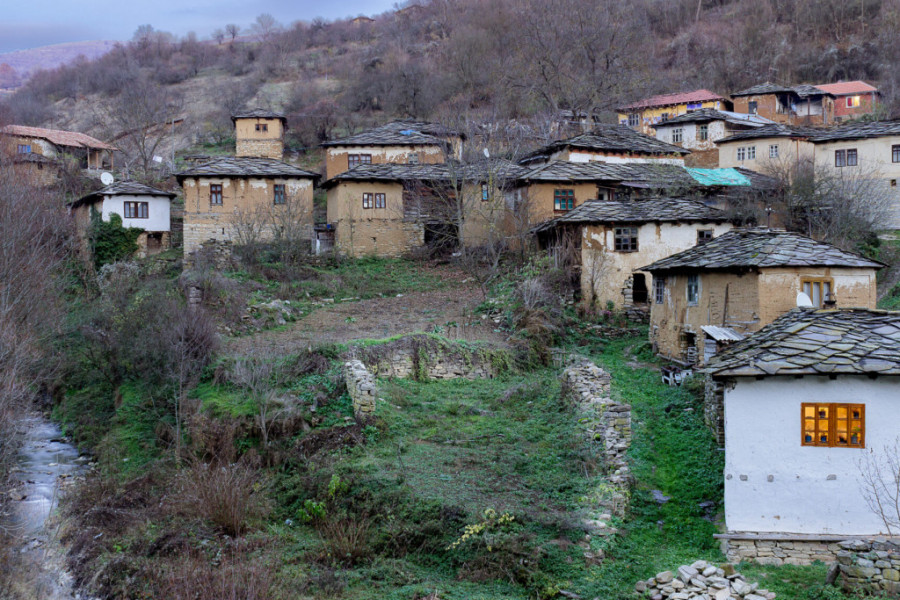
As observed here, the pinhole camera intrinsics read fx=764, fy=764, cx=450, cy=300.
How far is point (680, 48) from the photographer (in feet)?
237

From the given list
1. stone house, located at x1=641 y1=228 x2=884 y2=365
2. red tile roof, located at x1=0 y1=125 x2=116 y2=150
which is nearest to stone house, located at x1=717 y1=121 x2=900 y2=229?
stone house, located at x1=641 y1=228 x2=884 y2=365

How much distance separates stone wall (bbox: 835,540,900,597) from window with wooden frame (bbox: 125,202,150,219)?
31492mm

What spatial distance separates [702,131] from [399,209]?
65.1 ft

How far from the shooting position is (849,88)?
53531mm

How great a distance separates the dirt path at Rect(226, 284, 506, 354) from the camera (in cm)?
2027

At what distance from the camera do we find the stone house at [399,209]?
104 feet

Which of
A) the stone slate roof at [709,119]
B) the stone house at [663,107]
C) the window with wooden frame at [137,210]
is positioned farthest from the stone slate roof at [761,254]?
the stone house at [663,107]

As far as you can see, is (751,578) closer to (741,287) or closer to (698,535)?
(698,535)

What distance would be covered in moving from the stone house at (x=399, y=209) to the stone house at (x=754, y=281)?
520 inches

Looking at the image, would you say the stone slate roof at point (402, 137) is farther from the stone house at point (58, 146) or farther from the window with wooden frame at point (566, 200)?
the stone house at point (58, 146)

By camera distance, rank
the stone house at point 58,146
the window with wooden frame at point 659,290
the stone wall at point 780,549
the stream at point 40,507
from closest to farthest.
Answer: the stone wall at point 780,549 → the stream at point 40,507 → the window with wooden frame at point 659,290 → the stone house at point 58,146

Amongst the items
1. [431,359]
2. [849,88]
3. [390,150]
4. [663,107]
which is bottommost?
[431,359]

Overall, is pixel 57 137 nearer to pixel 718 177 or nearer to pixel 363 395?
pixel 718 177

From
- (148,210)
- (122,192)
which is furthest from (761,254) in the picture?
(122,192)
